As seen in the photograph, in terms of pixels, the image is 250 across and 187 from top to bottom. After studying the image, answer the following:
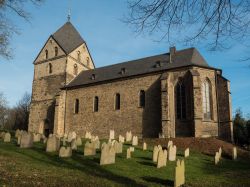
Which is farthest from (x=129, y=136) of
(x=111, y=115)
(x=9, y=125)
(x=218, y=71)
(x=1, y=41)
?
(x=9, y=125)

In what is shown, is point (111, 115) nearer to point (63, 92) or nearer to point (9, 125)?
point (63, 92)

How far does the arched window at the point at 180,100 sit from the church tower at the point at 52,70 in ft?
48.9

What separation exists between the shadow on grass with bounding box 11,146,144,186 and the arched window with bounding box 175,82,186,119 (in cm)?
1326

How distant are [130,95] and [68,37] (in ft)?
51.1

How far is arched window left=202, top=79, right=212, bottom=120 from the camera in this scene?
994 inches

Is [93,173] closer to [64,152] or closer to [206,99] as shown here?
[64,152]

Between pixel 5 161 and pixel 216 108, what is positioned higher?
pixel 216 108

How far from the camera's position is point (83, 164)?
11.7m

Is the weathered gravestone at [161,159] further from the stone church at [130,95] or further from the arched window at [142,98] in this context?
the arched window at [142,98]

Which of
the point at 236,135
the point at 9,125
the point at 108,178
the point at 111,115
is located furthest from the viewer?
the point at 9,125

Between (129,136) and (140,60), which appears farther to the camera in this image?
(140,60)

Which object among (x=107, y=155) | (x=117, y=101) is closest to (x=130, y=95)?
(x=117, y=101)

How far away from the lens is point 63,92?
3375 centimetres

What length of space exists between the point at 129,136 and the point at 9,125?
139ft
